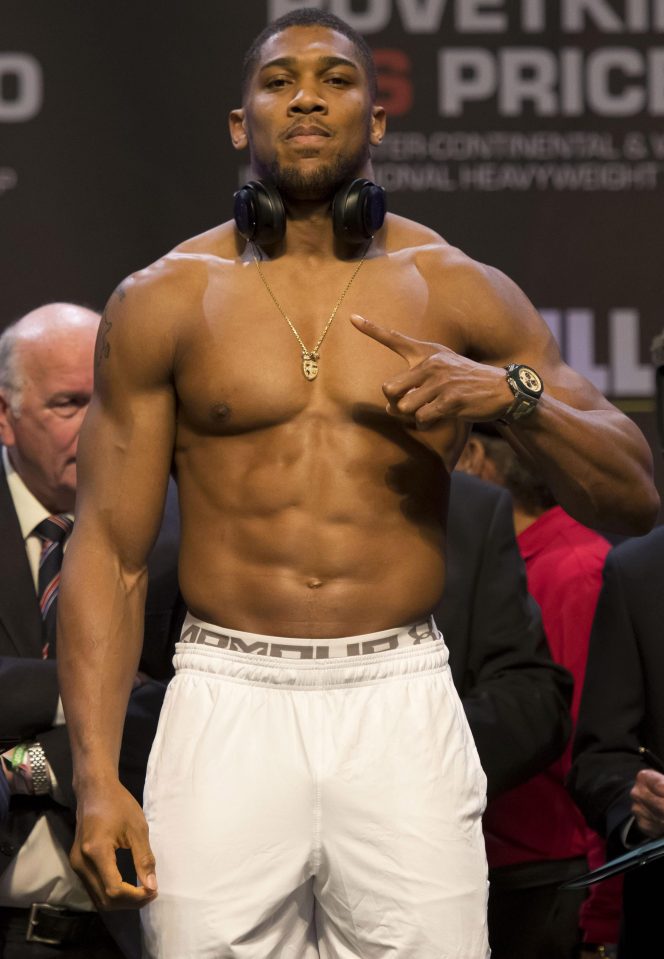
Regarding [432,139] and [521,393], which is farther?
[432,139]

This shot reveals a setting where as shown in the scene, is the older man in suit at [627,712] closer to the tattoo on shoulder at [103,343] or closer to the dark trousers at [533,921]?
the dark trousers at [533,921]

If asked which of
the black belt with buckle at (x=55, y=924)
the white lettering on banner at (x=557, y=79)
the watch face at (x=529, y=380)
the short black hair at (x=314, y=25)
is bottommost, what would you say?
the black belt with buckle at (x=55, y=924)

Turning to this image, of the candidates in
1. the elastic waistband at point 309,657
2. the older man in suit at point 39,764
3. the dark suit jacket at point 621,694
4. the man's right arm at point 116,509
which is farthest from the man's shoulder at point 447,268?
the older man in suit at point 39,764

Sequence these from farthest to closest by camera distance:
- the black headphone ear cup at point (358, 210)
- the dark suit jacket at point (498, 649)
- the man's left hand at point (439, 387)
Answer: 1. the dark suit jacket at point (498, 649)
2. the black headphone ear cup at point (358, 210)
3. the man's left hand at point (439, 387)

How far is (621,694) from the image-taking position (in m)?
2.50

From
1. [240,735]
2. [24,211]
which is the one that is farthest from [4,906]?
[24,211]

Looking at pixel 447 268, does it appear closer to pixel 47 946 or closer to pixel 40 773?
pixel 40 773

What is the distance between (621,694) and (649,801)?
288mm

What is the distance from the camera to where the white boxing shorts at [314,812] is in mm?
1877

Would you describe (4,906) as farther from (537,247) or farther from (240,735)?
(537,247)

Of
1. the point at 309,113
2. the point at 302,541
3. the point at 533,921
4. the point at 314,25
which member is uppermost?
the point at 314,25

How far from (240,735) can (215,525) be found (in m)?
0.28

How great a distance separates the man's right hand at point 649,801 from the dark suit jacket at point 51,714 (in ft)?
2.52

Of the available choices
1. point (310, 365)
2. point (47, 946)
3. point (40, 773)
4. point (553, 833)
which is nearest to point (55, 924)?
point (47, 946)
